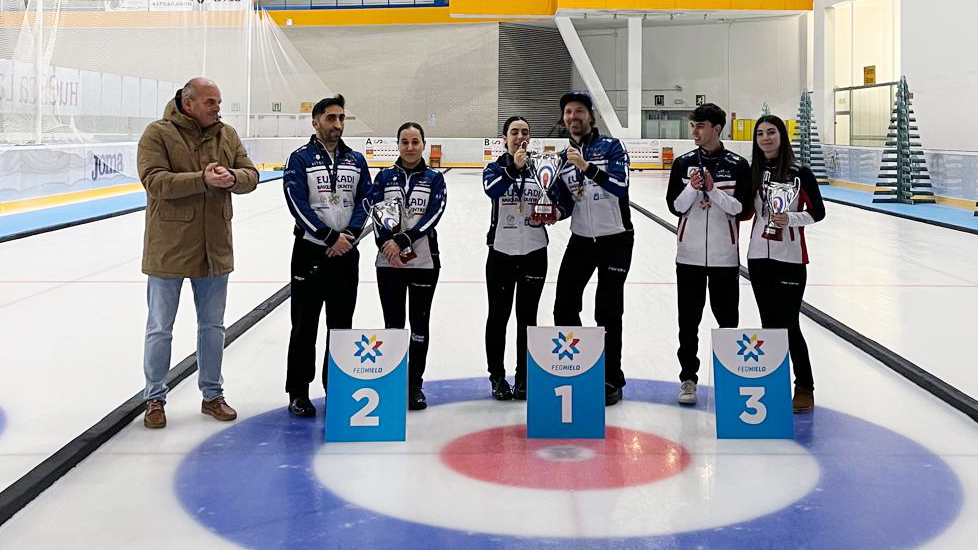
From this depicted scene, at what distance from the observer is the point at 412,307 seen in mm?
4801

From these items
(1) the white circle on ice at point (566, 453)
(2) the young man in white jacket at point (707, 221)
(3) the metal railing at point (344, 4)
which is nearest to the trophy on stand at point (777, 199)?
(2) the young man in white jacket at point (707, 221)

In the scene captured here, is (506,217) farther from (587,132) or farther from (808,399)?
(808,399)

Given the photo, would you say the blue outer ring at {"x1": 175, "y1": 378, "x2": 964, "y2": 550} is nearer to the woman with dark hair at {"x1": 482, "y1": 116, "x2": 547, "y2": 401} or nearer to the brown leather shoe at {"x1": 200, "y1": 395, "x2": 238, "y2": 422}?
the brown leather shoe at {"x1": 200, "y1": 395, "x2": 238, "y2": 422}

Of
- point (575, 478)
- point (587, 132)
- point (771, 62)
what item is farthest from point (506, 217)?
point (771, 62)

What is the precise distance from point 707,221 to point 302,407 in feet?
7.34

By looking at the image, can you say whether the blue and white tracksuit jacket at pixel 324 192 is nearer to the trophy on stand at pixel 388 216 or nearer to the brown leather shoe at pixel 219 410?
the trophy on stand at pixel 388 216

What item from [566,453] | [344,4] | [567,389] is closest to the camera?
[566,453]

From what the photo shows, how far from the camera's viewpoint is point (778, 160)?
464 centimetres

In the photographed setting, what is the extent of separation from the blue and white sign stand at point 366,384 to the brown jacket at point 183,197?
758mm

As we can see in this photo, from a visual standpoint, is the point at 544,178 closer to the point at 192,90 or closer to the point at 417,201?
the point at 417,201

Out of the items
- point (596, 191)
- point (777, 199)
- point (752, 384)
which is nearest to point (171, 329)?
point (596, 191)

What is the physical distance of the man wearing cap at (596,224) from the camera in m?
4.79

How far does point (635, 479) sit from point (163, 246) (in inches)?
92.4

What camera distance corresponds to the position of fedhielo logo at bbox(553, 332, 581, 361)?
4281mm
